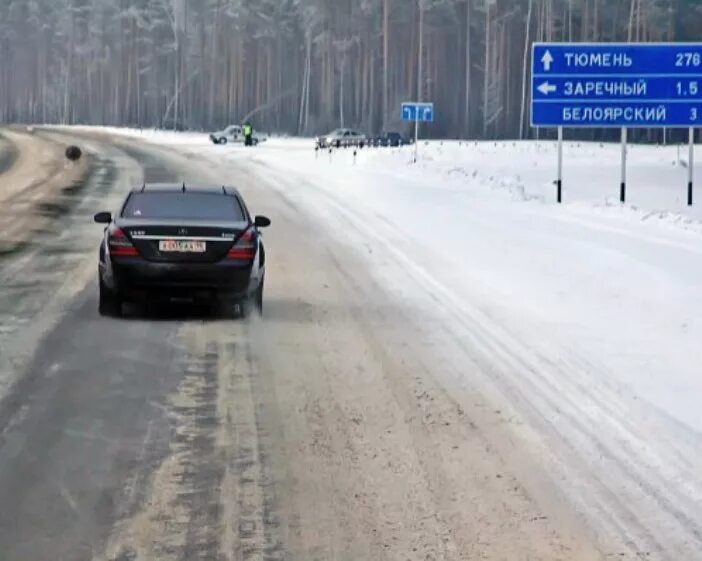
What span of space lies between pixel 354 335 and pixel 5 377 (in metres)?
3.55

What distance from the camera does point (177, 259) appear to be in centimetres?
1195

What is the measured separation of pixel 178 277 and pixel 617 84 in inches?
783

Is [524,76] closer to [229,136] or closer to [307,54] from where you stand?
[229,136]

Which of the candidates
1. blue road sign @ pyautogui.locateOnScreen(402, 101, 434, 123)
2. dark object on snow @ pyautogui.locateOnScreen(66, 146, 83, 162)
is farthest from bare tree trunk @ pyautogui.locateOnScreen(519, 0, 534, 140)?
blue road sign @ pyautogui.locateOnScreen(402, 101, 434, 123)

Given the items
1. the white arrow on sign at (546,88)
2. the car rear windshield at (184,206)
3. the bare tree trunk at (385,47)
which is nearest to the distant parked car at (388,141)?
the bare tree trunk at (385,47)

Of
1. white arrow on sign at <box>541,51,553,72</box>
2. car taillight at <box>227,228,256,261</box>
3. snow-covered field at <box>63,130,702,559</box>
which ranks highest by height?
white arrow on sign at <box>541,51,553,72</box>

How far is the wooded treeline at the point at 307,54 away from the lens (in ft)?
319

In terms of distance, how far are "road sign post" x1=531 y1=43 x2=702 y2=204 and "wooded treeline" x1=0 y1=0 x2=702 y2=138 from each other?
56.8 metres

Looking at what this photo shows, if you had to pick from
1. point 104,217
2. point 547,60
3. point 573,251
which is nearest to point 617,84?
point 547,60

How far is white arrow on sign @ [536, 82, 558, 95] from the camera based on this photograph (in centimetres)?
2978

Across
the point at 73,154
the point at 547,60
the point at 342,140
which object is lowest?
the point at 73,154

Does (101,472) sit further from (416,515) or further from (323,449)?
(416,515)

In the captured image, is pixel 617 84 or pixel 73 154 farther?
pixel 73 154

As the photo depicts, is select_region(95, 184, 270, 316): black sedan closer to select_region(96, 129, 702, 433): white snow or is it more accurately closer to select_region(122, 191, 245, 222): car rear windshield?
select_region(122, 191, 245, 222): car rear windshield
